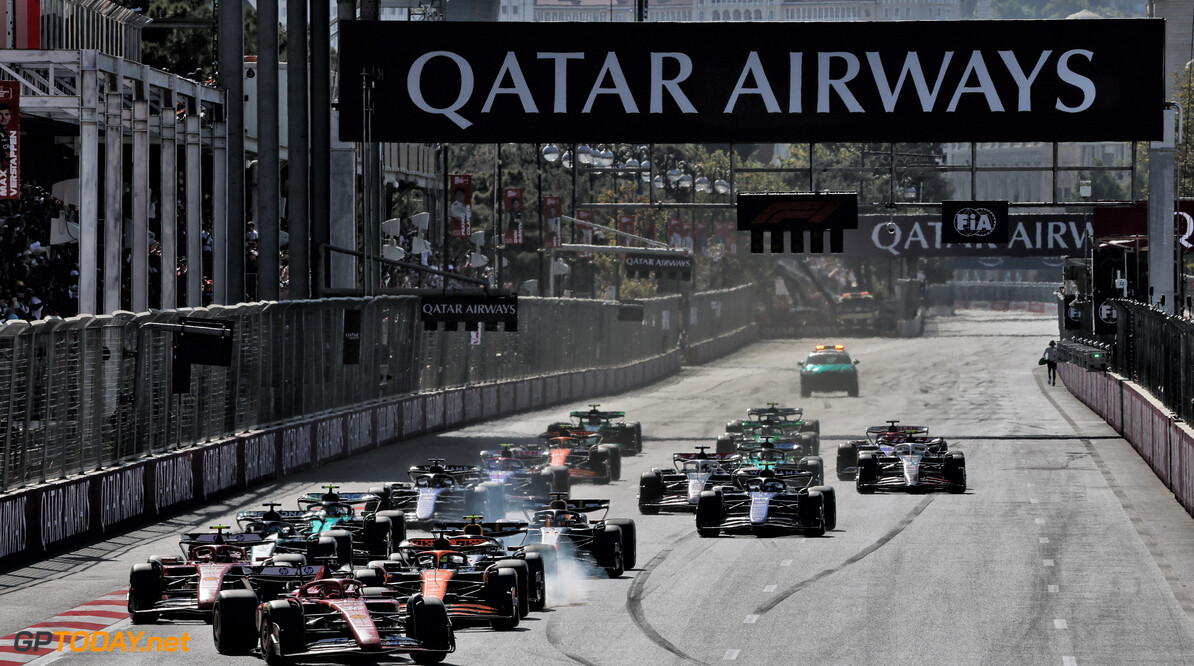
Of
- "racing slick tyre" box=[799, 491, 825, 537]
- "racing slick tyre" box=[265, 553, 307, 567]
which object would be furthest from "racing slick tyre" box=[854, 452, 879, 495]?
"racing slick tyre" box=[265, 553, 307, 567]

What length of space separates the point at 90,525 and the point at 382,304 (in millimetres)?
18842

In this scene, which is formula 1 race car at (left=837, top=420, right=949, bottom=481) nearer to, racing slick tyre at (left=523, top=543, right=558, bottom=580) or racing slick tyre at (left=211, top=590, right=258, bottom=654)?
racing slick tyre at (left=523, top=543, right=558, bottom=580)

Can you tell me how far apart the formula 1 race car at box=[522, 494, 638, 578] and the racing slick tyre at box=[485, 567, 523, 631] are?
9.51 feet

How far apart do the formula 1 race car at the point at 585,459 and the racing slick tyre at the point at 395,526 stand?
30.1 ft

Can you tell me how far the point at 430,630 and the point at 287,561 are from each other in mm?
2938

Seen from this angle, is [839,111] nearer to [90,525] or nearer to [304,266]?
[304,266]

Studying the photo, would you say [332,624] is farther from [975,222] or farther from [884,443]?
[975,222]

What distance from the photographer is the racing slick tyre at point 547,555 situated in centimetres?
2025

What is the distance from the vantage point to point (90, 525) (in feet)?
80.8

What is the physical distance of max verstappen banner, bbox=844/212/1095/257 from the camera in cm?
7119

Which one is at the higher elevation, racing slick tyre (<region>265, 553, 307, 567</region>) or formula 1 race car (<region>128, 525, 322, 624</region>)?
racing slick tyre (<region>265, 553, 307, 567</region>)

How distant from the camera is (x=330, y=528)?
71.9 feet

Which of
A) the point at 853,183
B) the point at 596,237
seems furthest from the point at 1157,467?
the point at 853,183

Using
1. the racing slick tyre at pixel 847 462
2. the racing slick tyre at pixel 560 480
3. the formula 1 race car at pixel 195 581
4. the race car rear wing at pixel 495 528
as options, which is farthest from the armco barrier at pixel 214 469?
the racing slick tyre at pixel 847 462
